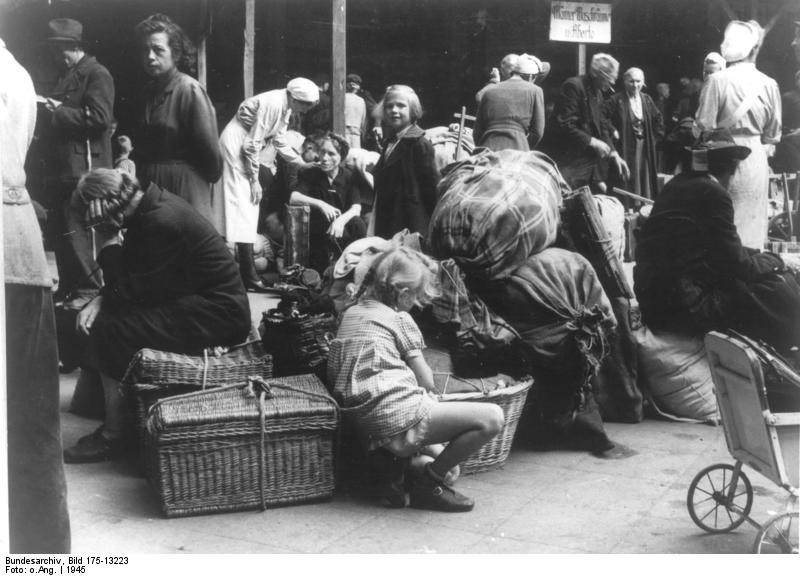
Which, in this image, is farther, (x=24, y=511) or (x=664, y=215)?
(x=664, y=215)

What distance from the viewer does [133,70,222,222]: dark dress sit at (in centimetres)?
620

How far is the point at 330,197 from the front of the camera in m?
8.56

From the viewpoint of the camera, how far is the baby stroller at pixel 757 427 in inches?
148

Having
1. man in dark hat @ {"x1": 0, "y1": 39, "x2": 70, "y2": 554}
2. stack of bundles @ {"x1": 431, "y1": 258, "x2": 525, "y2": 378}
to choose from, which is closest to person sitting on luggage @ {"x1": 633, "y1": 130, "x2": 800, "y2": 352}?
stack of bundles @ {"x1": 431, "y1": 258, "x2": 525, "y2": 378}

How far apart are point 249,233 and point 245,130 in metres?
0.79

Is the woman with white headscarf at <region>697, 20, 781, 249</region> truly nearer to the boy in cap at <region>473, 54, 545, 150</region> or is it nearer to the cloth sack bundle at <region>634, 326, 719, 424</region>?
the boy in cap at <region>473, 54, 545, 150</region>

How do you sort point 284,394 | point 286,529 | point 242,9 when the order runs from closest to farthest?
point 286,529, point 284,394, point 242,9

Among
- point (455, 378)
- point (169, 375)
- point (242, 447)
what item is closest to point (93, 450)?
point (169, 375)

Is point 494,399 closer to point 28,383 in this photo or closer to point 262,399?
point 262,399

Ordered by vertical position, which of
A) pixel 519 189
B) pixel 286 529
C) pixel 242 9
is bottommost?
pixel 286 529

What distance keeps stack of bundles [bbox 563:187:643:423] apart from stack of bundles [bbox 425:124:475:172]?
197cm
